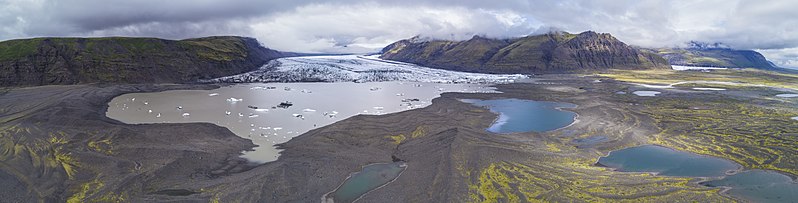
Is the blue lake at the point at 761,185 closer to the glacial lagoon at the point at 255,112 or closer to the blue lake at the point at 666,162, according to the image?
the blue lake at the point at 666,162

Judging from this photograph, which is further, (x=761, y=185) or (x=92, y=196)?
(x=761, y=185)

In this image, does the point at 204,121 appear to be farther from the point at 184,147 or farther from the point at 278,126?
the point at 184,147

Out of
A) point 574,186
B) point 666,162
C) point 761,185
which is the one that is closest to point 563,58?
point 666,162

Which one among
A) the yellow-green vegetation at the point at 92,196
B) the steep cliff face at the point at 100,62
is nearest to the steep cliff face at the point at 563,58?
the steep cliff face at the point at 100,62

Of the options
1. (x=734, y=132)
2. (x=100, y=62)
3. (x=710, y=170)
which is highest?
(x=100, y=62)

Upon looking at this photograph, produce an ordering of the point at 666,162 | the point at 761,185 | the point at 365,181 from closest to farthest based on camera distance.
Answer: the point at 761,185, the point at 365,181, the point at 666,162

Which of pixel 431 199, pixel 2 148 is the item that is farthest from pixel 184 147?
pixel 431 199

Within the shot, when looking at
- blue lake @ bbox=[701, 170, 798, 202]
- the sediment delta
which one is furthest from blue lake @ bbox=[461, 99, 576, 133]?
blue lake @ bbox=[701, 170, 798, 202]

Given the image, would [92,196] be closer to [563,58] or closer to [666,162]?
[666,162]
